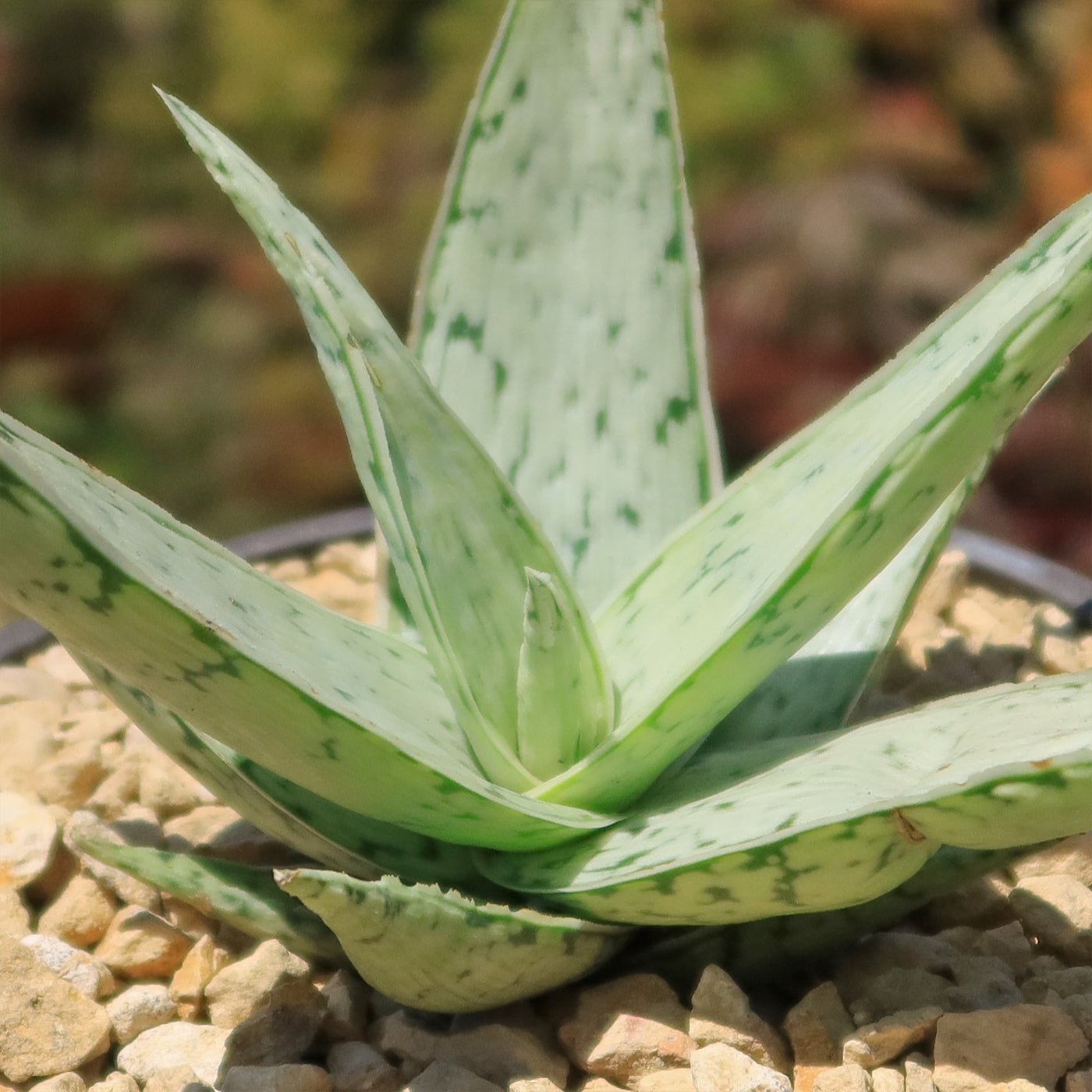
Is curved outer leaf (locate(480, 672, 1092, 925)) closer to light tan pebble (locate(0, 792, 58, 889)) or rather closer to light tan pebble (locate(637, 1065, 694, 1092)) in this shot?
light tan pebble (locate(637, 1065, 694, 1092))

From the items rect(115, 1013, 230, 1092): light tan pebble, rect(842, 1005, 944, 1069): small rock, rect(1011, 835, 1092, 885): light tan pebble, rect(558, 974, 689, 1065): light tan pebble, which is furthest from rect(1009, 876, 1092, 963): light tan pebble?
rect(115, 1013, 230, 1092): light tan pebble

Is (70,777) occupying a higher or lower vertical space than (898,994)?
higher

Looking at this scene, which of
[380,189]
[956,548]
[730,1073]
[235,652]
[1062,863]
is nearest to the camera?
[235,652]

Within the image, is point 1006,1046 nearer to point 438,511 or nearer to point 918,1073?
point 918,1073

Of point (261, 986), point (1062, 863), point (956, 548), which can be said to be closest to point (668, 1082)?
point (261, 986)

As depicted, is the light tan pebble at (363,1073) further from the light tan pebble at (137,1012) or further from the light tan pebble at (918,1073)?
the light tan pebble at (918,1073)

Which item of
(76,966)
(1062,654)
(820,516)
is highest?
(820,516)

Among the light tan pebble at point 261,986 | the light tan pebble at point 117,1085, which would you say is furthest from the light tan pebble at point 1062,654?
the light tan pebble at point 117,1085
